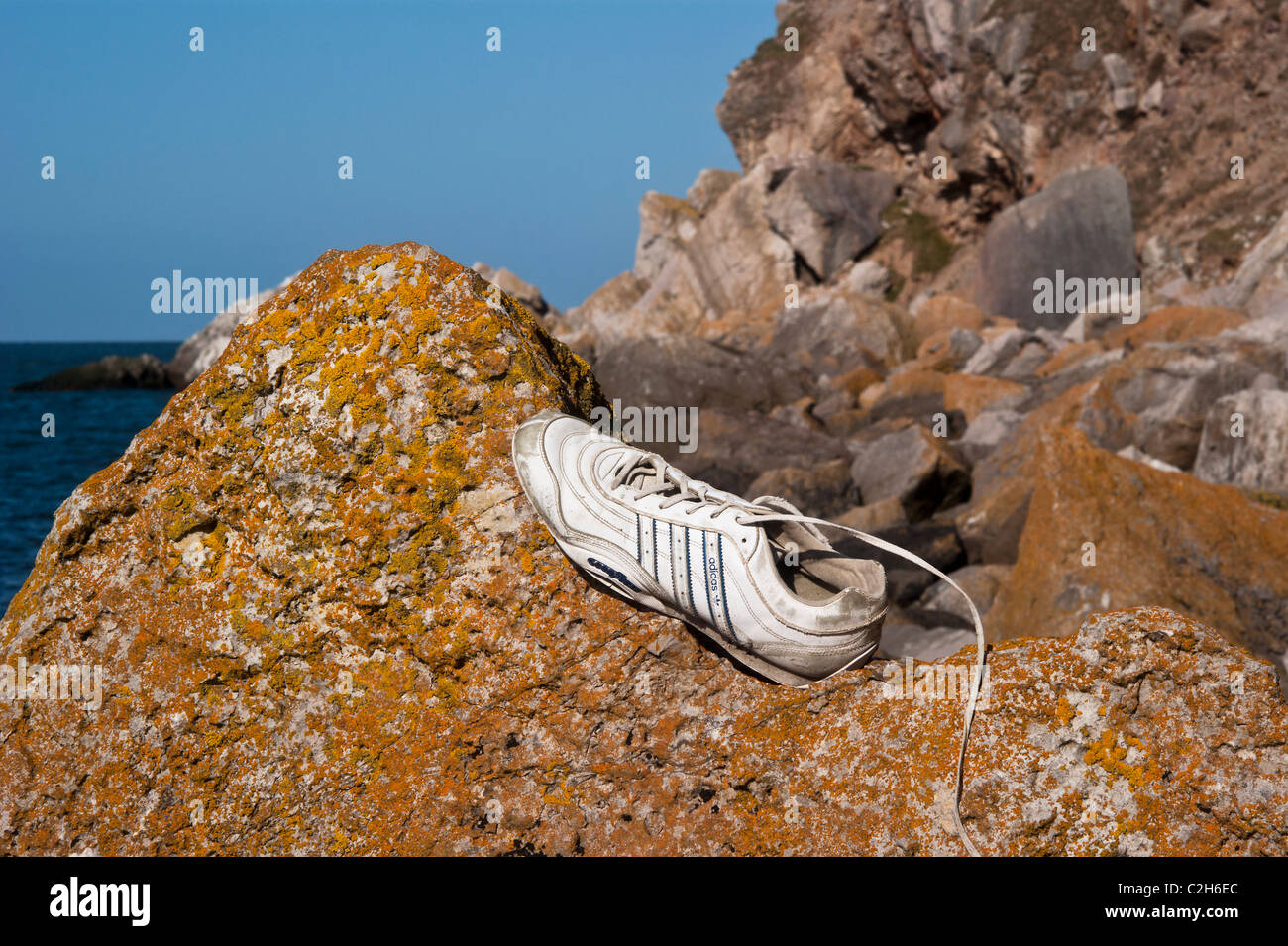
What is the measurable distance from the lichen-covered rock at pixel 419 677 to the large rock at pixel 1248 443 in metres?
6.54

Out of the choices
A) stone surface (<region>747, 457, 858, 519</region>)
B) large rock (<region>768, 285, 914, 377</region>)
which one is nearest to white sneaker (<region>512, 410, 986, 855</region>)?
stone surface (<region>747, 457, 858, 519</region>)

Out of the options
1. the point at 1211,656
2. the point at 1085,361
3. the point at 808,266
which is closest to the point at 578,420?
the point at 1211,656

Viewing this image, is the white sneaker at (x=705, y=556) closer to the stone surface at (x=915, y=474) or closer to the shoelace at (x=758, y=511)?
the shoelace at (x=758, y=511)

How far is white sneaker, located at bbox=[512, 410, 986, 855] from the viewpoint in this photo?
8.95 feet

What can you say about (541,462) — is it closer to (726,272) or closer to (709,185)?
(726,272)

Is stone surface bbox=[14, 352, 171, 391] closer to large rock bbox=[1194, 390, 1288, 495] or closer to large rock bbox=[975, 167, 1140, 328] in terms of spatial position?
large rock bbox=[975, 167, 1140, 328]

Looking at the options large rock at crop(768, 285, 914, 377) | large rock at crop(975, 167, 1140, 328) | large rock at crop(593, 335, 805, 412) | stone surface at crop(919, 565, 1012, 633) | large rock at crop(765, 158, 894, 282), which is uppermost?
large rock at crop(765, 158, 894, 282)

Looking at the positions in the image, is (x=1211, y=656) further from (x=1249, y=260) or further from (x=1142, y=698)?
(x=1249, y=260)

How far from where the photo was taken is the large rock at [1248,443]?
825 cm

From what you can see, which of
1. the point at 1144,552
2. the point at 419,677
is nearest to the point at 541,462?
the point at 419,677

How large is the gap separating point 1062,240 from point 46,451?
113 ft

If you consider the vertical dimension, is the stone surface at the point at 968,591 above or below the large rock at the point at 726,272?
below

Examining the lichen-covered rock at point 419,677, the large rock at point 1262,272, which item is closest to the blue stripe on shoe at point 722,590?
the lichen-covered rock at point 419,677

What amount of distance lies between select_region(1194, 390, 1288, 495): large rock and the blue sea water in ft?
39.4
